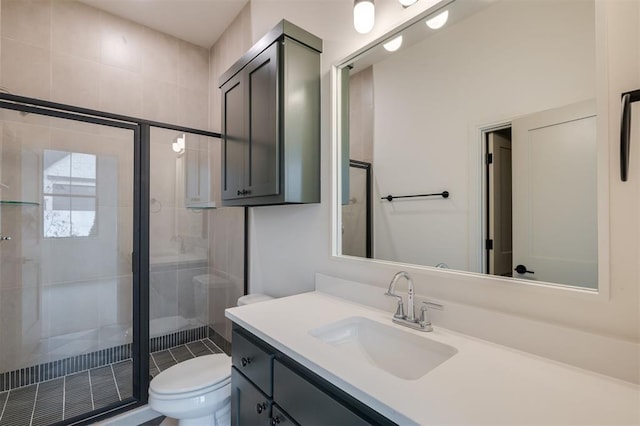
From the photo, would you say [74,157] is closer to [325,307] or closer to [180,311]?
[180,311]

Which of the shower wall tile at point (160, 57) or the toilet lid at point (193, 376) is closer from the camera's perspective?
the toilet lid at point (193, 376)

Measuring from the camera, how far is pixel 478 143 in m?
1.09

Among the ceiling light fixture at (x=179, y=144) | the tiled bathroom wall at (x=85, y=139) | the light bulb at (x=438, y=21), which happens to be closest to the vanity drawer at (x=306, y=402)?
the light bulb at (x=438, y=21)

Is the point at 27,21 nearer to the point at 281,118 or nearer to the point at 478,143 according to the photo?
the point at 281,118

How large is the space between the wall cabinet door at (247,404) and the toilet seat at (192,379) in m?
0.31

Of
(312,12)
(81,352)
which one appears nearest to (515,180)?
(312,12)

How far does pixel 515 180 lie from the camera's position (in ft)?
3.17

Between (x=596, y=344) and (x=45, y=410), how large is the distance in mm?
2759

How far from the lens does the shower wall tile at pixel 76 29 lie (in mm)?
2160

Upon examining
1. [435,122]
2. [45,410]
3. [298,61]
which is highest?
[298,61]

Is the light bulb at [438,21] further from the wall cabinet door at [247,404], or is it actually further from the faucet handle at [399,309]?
the wall cabinet door at [247,404]

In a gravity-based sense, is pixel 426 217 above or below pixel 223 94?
below

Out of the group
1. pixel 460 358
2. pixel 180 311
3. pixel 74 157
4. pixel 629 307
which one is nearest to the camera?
pixel 629 307

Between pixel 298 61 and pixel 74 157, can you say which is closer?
pixel 298 61
